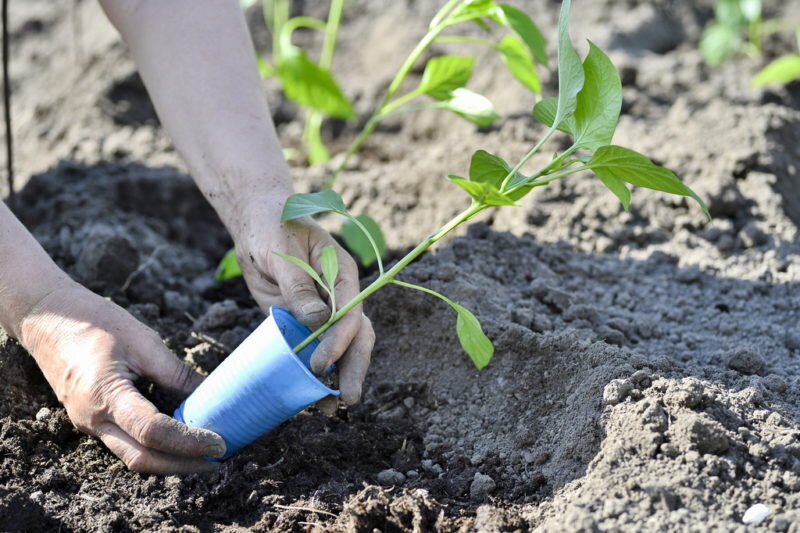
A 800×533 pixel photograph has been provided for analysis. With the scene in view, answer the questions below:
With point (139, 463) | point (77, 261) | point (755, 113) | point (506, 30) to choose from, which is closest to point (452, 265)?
point (139, 463)

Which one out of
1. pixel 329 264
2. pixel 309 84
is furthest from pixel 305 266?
pixel 309 84

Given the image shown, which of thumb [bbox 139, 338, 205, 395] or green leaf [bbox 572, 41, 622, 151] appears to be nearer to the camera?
green leaf [bbox 572, 41, 622, 151]

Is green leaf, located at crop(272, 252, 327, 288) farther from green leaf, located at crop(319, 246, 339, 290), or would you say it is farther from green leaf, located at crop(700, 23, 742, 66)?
green leaf, located at crop(700, 23, 742, 66)

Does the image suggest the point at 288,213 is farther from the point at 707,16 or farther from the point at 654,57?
the point at 707,16

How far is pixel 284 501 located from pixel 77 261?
946 millimetres

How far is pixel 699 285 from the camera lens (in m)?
1.97

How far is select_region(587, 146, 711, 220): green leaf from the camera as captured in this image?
1270mm

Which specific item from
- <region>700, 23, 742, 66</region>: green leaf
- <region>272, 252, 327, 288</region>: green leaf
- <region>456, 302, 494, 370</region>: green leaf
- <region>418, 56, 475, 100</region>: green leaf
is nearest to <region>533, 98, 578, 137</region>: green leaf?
<region>456, 302, 494, 370</region>: green leaf

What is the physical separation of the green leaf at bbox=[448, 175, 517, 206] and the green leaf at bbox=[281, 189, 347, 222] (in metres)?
0.25

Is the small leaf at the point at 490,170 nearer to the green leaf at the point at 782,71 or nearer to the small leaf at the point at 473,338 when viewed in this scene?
the small leaf at the point at 473,338

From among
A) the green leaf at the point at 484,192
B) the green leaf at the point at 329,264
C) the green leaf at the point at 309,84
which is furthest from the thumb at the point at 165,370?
the green leaf at the point at 309,84

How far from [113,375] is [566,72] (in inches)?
34.1

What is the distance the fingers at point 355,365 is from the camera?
4.57 feet

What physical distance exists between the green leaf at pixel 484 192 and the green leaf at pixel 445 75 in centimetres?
69
